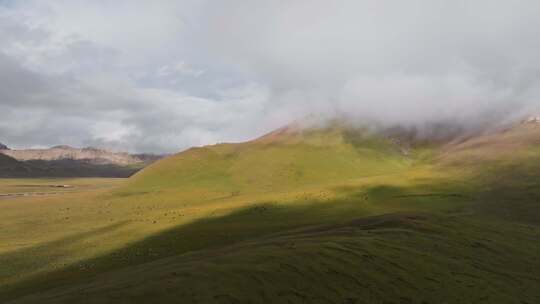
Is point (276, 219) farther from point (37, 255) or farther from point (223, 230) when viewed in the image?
point (37, 255)

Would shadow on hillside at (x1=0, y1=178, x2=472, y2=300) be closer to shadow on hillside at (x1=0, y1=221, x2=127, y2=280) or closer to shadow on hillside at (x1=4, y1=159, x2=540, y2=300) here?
shadow on hillside at (x1=4, y1=159, x2=540, y2=300)

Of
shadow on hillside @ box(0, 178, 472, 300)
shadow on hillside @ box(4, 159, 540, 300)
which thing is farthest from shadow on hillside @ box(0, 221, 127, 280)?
shadow on hillside @ box(4, 159, 540, 300)

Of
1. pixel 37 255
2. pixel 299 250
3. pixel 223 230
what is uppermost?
pixel 299 250

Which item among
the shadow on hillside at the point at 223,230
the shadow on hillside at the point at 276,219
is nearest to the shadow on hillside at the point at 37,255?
the shadow on hillside at the point at 223,230

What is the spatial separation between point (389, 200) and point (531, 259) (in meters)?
62.2

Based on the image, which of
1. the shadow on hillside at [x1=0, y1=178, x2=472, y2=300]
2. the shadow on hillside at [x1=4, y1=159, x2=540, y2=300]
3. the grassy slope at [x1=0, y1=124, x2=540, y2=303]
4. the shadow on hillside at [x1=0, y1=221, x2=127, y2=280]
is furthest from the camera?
the shadow on hillside at [x1=0, y1=221, x2=127, y2=280]

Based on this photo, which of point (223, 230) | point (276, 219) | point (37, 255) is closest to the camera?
point (37, 255)

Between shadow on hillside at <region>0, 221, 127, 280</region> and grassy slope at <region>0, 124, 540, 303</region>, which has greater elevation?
grassy slope at <region>0, 124, 540, 303</region>

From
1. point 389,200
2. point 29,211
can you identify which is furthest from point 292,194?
point 29,211

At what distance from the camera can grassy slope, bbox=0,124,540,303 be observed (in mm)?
31516

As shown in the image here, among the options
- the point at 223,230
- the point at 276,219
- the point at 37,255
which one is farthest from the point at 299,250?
the point at 276,219

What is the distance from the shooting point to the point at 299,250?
127ft

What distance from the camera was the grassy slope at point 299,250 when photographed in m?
31.5

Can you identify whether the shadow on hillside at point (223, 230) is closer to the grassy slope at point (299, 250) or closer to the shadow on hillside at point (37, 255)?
the shadow on hillside at point (37, 255)
